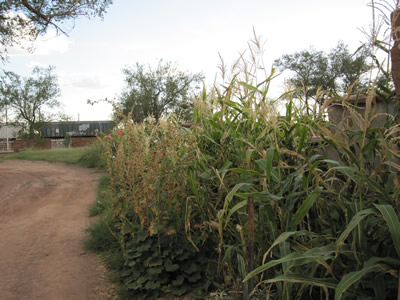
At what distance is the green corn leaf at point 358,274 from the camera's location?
1438mm

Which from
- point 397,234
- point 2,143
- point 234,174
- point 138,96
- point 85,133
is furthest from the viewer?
point 85,133

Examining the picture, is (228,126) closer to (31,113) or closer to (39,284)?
(39,284)

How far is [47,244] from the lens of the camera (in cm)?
431

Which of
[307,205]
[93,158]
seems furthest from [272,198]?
[93,158]

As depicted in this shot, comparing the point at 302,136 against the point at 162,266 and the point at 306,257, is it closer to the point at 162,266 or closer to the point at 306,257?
the point at 306,257

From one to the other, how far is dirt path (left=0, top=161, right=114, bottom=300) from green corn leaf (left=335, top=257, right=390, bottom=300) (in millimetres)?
2165

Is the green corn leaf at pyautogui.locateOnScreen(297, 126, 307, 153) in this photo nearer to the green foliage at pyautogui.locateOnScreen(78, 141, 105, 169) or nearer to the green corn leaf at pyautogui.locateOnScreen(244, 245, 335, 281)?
the green corn leaf at pyautogui.locateOnScreen(244, 245, 335, 281)

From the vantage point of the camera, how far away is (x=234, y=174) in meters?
2.68

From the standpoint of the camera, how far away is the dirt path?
3.14m

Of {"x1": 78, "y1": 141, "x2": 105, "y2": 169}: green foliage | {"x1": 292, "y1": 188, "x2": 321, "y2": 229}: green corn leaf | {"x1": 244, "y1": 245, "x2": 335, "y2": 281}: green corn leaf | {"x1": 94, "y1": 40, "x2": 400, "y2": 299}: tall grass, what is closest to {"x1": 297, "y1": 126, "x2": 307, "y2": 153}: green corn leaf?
{"x1": 94, "y1": 40, "x2": 400, "y2": 299}: tall grass

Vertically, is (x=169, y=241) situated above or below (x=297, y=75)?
below

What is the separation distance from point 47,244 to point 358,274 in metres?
3.81

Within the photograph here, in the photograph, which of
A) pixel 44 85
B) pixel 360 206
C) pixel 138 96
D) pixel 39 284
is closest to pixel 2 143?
pixel 44 85

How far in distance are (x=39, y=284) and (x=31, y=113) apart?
3298cm
